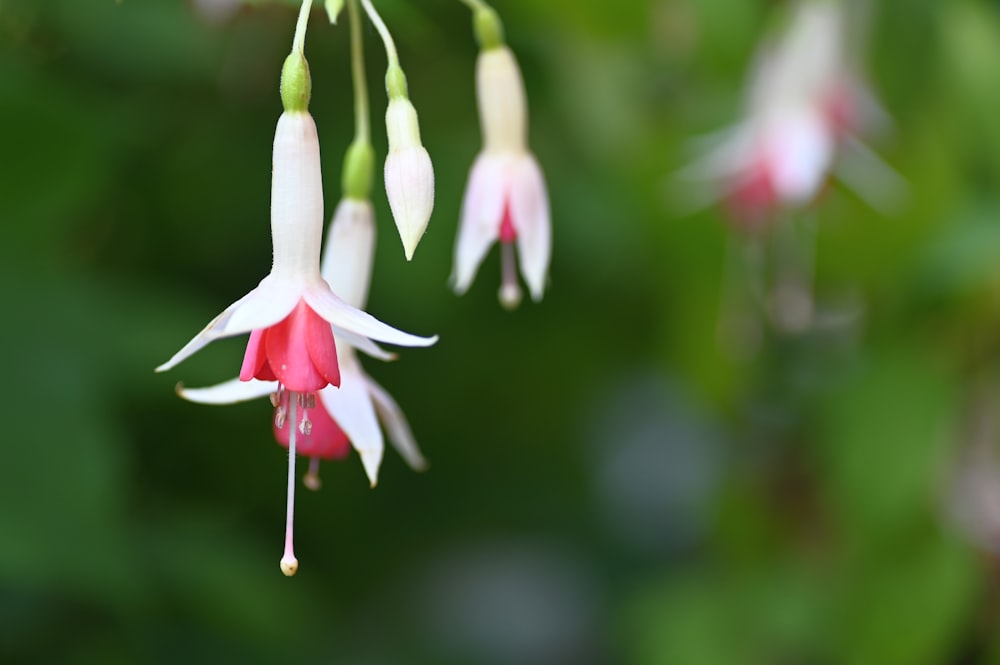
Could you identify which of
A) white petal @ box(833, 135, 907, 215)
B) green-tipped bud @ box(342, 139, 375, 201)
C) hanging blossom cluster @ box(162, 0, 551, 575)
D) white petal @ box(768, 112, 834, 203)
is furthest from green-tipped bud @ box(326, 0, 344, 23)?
white petal @ box(833, 135, 907, 215)

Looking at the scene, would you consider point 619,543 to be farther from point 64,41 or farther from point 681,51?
point 64,41

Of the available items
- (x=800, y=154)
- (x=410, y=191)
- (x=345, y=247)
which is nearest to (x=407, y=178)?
(x=410, y=191)

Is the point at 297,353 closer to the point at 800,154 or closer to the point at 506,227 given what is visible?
the point at 506,227

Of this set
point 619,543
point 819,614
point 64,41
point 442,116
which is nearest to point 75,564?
point 64,41

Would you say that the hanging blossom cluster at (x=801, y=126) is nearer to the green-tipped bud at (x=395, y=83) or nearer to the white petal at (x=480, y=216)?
the white petal at (x=480, y=216)

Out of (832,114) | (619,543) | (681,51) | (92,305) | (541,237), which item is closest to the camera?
(541,237)

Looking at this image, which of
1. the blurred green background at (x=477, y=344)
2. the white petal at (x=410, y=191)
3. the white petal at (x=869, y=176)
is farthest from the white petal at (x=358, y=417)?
the white petal at (x=869, y=176)

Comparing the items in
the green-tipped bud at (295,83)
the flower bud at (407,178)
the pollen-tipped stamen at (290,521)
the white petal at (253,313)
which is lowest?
the pollen-tipped stamen at (290,521)
